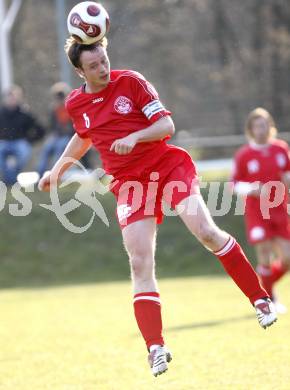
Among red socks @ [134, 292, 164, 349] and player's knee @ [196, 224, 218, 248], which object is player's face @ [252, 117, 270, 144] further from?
red socks @ [134, 292, 164, 349]

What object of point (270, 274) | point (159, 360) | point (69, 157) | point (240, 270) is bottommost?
point (270, 274)

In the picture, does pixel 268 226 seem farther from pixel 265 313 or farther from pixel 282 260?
pixel 265 313

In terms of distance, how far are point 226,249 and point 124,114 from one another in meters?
0.98

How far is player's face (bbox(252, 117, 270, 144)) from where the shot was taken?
9391 mm

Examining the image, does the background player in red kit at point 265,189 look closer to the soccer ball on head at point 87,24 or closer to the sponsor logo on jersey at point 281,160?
the sponsor logo on jersey at point 281,160

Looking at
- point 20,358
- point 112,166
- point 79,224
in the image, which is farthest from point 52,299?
point 112,166

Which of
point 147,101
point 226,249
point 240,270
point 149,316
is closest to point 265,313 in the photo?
point 240,270

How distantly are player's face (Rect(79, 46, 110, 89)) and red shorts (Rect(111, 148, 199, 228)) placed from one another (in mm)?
597

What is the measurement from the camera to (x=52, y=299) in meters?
11.1

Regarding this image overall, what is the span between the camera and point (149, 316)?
17.4ft

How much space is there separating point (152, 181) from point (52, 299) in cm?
591

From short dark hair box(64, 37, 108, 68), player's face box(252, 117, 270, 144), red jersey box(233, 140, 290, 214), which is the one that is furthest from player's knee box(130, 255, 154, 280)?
red jersey box(233, 140, 290, 214)

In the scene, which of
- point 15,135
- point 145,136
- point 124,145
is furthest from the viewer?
point 15,135

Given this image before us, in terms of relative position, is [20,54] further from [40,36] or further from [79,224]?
[79,224]
